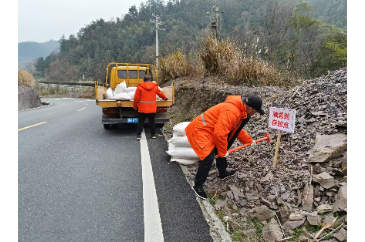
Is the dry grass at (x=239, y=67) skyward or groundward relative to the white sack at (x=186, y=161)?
skyward

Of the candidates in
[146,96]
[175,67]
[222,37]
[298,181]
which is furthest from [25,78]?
[298,181]

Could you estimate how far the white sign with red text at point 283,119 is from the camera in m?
3.41

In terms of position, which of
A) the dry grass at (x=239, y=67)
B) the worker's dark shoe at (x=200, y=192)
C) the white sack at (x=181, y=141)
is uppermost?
the dry grass at (x=239, y=67)

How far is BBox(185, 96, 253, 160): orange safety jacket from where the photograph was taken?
3.26 metres

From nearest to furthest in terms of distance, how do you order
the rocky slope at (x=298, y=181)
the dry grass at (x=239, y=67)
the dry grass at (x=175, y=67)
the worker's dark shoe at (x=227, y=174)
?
the rocky slope at (x=298, y=181) → the worker's dark shoe at (x=227, y=174) → the dry grass at (x=239, y=67) → the dry grass at (x=175, y=67)

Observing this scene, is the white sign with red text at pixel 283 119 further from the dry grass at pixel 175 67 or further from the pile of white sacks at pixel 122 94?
the dry grass at pixel 175 67

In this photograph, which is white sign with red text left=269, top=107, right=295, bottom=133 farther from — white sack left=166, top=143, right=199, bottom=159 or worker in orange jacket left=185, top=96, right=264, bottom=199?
white sack left=166, top=143, right=199, bottom=159

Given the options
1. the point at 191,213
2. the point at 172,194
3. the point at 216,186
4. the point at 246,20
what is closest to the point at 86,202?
the point at 172,194

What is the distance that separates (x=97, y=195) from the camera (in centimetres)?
363

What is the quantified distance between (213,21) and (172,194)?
10318mm

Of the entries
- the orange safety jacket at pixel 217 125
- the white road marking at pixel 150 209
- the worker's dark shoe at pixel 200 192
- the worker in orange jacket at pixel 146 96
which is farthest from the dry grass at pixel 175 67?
the worker's dark shoe at pixel 200 192

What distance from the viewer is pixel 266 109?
5.83m

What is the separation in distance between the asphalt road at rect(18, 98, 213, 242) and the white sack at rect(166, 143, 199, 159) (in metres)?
0.20
